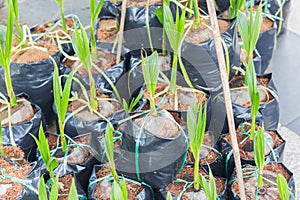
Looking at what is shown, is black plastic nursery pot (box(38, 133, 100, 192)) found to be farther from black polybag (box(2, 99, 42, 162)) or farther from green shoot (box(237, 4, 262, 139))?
green shoot (box(237, 4, 262, 139))

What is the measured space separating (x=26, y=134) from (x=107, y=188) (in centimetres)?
45

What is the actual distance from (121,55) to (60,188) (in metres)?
0.72

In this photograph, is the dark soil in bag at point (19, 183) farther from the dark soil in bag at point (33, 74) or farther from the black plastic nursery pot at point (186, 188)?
the dark soil in bag at point (33, 74)

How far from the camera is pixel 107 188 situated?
1641 millimetres

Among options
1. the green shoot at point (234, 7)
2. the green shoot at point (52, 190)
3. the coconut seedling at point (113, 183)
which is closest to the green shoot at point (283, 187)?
the coconut seedling at point (113, 183)

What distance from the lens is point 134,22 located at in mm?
2125

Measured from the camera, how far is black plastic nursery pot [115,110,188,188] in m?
1.56

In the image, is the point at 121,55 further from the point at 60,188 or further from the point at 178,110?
the point at 60,188

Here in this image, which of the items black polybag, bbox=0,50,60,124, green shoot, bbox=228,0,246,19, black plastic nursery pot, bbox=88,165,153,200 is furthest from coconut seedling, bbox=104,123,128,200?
green shoot, bbox=228,0,246,19

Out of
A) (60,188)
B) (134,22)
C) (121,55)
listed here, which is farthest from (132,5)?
(60,188)

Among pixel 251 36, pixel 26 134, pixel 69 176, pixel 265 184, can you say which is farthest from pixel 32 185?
pixel 251 36

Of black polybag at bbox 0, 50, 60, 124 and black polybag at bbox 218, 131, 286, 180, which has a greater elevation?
black polybag at bbox 0, 50, 60, 124

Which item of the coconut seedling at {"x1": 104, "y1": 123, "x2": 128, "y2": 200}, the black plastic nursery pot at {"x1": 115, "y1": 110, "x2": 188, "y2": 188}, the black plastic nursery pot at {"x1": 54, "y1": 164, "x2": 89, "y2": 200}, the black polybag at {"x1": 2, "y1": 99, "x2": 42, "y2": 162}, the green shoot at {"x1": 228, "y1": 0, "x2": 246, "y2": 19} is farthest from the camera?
the green shoot at {"x1": 228, "y1": 0, "x2": 246, "y2": 19}

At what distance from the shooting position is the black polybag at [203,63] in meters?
1.94
